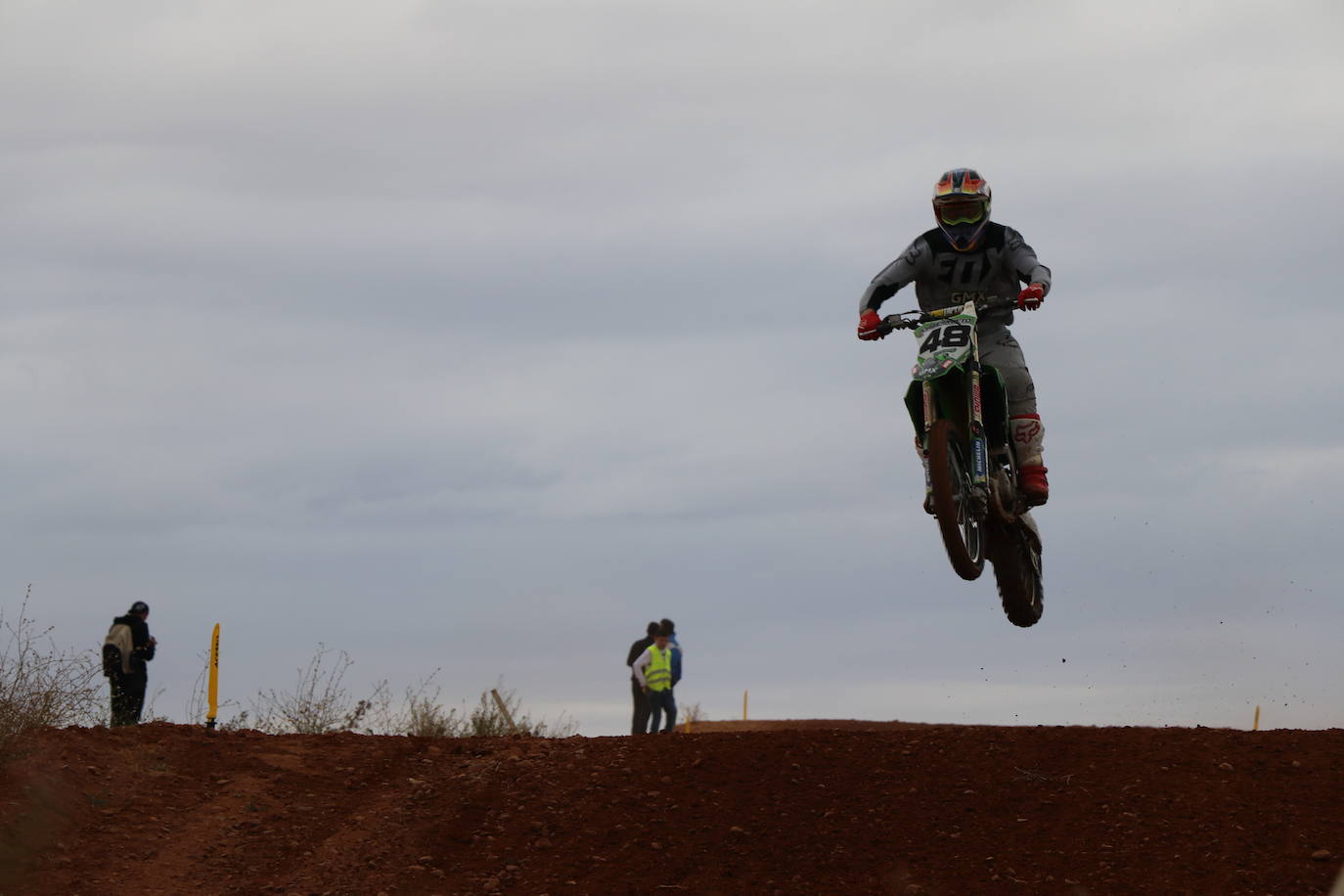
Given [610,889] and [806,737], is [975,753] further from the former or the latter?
[610,889]

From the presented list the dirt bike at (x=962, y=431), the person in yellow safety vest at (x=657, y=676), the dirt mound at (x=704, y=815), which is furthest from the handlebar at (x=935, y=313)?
the person in yellow safety vest at (x=657, y=676)

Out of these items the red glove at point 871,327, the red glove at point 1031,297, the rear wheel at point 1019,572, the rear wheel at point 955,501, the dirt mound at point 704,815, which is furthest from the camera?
the rear wheel at point 1019,572

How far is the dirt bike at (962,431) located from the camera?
10.9m

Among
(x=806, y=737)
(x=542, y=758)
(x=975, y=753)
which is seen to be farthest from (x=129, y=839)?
(x=975, y=753)

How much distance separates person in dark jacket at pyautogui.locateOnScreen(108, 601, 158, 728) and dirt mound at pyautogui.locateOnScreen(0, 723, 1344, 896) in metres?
4.34

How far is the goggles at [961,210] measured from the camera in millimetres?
11938

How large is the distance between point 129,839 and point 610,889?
3.59 meters

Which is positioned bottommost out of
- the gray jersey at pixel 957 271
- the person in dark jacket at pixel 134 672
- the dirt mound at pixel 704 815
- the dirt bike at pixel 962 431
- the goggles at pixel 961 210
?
the dirt mound at pixel 704 815

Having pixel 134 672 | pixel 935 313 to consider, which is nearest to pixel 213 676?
pixel 134 672

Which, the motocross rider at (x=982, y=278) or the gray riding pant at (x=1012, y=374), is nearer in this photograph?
the motocross rider at (x=982, y=278)

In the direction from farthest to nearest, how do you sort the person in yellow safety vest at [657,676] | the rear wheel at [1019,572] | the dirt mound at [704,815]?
1. the person in yellow safety vest at [657,676]
2. the rear wheel at [1019,572]
3. the dirt mound at [704,815]

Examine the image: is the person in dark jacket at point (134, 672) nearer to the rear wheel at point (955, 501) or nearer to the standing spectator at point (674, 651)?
the standing spectator at point (674, 651)

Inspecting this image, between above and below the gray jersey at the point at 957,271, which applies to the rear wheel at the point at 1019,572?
below

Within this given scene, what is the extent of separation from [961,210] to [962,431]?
177cm
